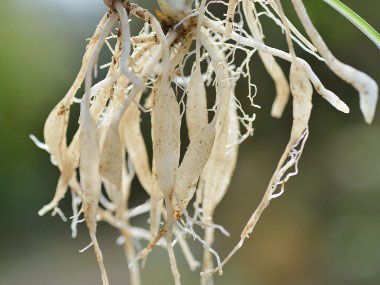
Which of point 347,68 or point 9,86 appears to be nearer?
point 347,68

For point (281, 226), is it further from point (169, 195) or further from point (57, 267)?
point (169, 195)

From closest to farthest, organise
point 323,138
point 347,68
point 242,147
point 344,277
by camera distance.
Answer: point 347,68, point 344,277, point 323,138, point 242,147

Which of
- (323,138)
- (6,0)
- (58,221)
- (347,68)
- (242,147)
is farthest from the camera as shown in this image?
(6,0)

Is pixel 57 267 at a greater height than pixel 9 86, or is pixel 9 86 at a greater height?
pixel 9 86

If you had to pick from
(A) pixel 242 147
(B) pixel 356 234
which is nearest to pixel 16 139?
(A) pixel 242 147

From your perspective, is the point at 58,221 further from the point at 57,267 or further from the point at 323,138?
the point at 323,138

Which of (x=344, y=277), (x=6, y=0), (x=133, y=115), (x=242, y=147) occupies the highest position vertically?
(x=133, y=115)
